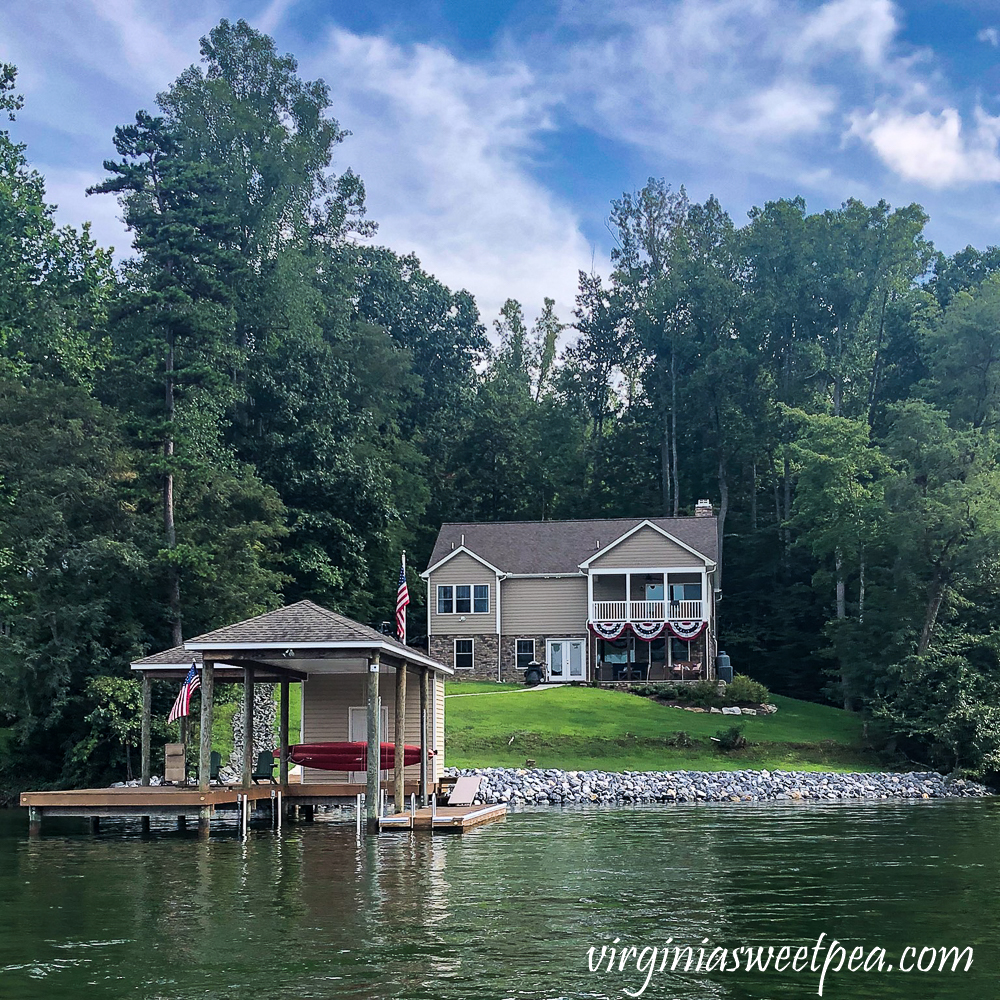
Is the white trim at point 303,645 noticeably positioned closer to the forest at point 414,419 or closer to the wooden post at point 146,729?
the wooden post at point 146,729

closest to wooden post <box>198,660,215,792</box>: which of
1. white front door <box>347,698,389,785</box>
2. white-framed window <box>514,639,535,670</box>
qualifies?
white front door <box>347,698,389,785</box>

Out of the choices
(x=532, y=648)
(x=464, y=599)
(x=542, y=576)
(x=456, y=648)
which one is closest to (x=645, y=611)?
(x=542, y=576)

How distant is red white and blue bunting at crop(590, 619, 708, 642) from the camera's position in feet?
161

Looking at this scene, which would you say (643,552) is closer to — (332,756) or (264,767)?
(332,756)

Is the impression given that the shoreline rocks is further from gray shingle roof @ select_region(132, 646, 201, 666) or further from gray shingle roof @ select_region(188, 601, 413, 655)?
gray shingle roof @ select_region(188, 601, 413, 655)

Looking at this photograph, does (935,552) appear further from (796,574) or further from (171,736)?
(171,736)

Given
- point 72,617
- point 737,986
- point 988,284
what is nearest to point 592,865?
point 737,986

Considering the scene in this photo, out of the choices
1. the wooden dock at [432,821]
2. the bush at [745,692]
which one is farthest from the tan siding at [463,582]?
the wooden dock at [432,821]

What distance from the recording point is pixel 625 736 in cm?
3759

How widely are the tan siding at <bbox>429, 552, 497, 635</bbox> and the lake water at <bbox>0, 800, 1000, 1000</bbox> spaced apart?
28.1 m

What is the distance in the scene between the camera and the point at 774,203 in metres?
64.3

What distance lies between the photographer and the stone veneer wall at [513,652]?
51.5m

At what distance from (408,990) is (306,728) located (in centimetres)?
1748

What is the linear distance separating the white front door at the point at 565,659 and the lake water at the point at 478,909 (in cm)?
2731
